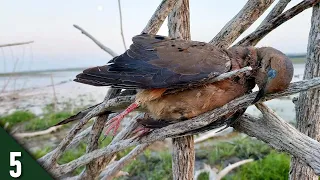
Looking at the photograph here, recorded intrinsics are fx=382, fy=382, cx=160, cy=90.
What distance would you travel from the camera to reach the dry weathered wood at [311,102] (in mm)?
1335

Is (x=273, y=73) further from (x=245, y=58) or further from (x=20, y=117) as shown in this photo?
(x=20, y=117)

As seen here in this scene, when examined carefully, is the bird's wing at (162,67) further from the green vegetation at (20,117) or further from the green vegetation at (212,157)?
the green vegetation at (20,117)

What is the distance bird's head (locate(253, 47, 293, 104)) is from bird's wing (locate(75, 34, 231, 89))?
9 cm

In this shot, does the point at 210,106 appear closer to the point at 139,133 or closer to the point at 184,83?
the point at 184,83

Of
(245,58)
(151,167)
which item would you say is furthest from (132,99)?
(151,167)

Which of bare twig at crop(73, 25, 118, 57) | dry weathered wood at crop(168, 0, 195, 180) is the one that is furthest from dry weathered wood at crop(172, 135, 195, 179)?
bare twig at crop(73, 25, 118, 57)

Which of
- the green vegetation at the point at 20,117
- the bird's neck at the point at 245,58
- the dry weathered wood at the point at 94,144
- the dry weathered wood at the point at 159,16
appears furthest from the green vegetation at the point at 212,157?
the bird's neck at the point at 245,58

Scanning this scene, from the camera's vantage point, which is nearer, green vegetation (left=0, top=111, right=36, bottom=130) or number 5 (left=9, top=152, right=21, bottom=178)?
number 5 (left=9, top=152, right=21, bottom=178)

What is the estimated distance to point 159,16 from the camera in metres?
1.23

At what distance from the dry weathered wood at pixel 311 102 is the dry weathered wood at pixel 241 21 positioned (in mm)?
232

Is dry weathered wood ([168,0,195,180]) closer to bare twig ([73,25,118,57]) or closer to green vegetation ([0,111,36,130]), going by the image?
bare twig ([73,25,118,57])

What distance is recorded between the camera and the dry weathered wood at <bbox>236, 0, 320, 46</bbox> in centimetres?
119

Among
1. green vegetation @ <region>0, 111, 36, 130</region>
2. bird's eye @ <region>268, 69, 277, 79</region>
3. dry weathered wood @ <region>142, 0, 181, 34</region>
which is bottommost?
green vegetation @ <region>0, 111, 36, 130</region>

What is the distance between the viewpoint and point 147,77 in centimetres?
96
